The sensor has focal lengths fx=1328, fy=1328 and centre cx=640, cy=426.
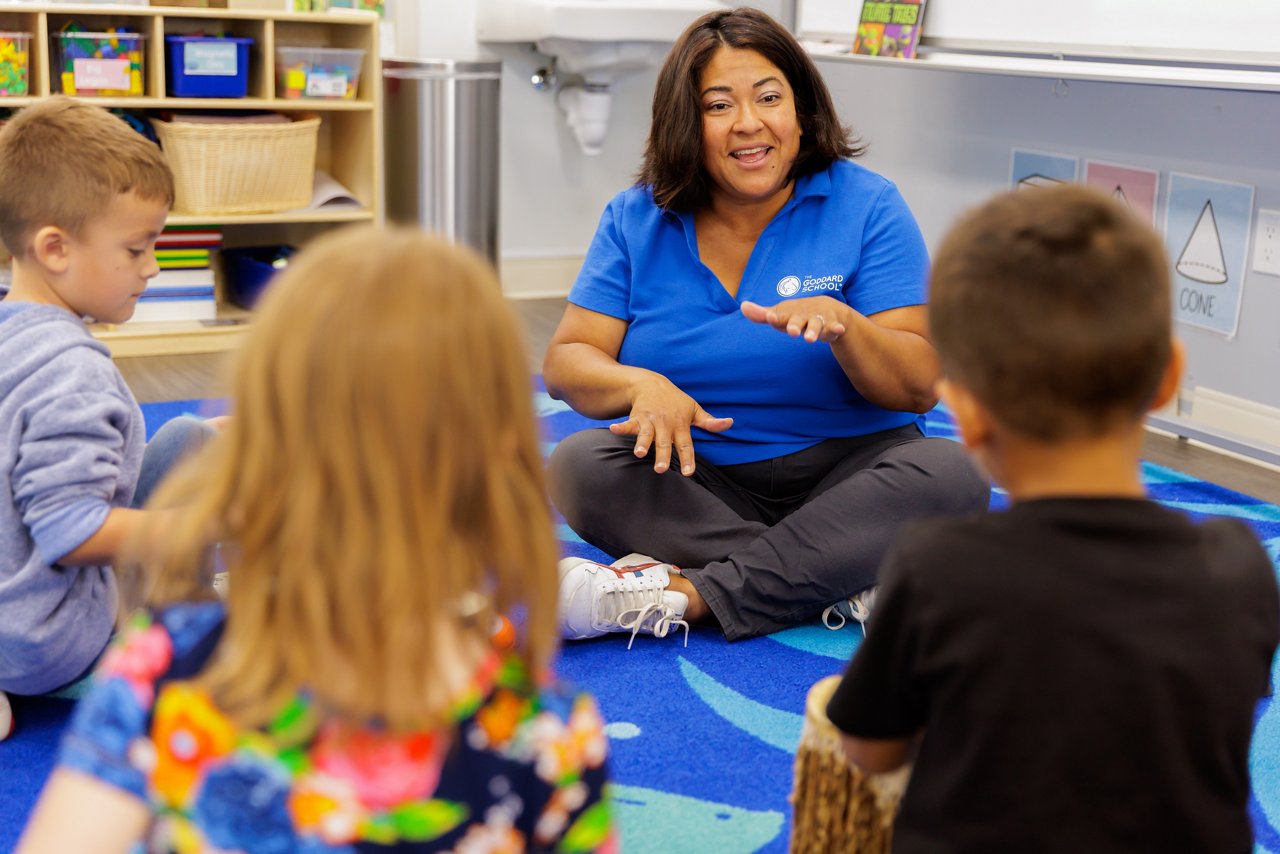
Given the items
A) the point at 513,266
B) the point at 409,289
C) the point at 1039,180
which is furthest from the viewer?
the point at 513,266

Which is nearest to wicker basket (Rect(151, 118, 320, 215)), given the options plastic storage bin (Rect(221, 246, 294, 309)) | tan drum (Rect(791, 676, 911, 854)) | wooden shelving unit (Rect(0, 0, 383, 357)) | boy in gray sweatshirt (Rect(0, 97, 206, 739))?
wooden shelving unit (Rect(0, 0, 383, 357))

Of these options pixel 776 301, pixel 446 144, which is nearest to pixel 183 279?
pixel 446 144

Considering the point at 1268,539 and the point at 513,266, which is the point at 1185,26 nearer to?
the point at 1268,539

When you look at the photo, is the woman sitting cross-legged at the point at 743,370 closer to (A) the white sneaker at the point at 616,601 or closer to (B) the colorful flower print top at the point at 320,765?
(A) the white sneaker at the point at 616,601

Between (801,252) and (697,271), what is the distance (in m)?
0.13

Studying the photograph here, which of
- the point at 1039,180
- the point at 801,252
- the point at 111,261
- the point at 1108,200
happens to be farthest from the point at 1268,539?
the point at 111,261

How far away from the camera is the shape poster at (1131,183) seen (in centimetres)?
251

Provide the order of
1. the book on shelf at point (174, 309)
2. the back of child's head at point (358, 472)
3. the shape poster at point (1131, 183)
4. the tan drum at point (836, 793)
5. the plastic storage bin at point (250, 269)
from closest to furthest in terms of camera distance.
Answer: the back of child's head at point (358, 472) < the tan drum at point (836, 793) < the shape poster at point (1131, 183) < the book on shelf at point (174, 309) < the plastic storage bin at point (250, 269)

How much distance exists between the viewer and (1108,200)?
0.73 metres

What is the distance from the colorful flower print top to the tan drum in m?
0.26

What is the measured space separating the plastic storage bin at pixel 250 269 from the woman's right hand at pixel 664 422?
1.81m

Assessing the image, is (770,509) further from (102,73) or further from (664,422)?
(102,73)

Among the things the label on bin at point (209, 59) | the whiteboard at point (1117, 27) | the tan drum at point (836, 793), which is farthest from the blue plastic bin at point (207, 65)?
the tan drum at point (836, 793)

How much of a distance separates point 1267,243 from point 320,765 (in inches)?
84.7
